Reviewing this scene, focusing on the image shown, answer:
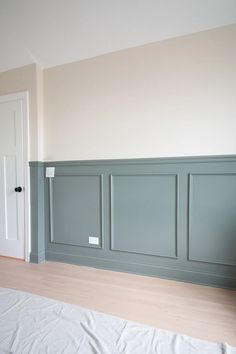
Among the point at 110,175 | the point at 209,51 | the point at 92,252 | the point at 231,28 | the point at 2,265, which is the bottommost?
the point at 2,265

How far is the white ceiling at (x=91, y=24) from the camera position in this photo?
1989mm

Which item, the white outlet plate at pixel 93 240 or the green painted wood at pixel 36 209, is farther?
the green painted wood at pixel 36 209

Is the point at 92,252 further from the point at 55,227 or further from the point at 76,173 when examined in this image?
the point at 76,173

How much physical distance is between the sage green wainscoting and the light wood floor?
157mm

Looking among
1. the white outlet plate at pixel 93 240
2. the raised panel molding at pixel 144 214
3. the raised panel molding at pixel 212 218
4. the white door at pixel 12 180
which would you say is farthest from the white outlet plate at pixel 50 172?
the raised panel molding at pixel 212 218

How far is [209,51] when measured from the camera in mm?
2078

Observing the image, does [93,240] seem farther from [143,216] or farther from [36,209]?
[36,209]

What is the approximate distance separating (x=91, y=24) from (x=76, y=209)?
1966 millimetres

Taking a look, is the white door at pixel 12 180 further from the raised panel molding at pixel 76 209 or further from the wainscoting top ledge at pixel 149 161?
the raised panel molding at pixel 76 209

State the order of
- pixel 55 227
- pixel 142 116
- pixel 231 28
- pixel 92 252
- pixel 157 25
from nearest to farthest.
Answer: pixel 231 28, pixel 157 25, pixel 142 116, pixel 92 252, pixel 55 227

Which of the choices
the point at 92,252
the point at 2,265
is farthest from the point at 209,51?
the point at 2,265

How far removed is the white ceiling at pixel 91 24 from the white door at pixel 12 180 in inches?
27.0

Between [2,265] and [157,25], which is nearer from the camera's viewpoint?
[157,25]

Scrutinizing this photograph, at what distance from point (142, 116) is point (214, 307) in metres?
1.82
